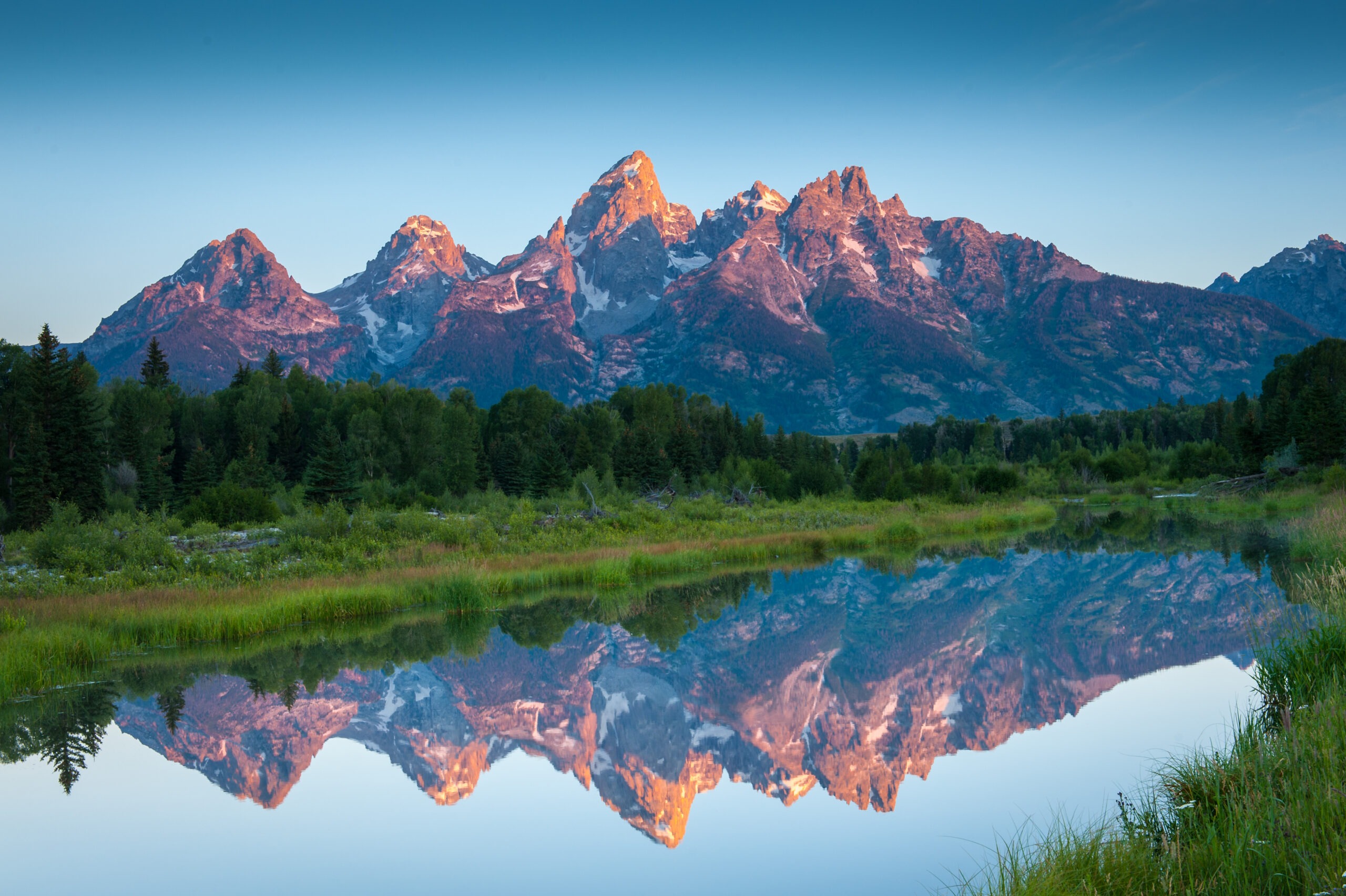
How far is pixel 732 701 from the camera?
642 inches

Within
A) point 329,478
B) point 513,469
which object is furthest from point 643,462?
point 329,478

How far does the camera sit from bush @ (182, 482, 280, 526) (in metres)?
40.8

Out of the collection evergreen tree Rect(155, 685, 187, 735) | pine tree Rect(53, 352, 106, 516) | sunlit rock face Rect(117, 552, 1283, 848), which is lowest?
sunlit rock face Rect(117, 552, 1283, 848)

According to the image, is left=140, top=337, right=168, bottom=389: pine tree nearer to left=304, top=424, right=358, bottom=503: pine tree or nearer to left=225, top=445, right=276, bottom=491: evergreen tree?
left=225, top=445, right=276, bottom=491: evergreen tree

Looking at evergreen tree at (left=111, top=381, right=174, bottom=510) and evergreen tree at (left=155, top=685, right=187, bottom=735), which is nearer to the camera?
Answer: evergreen tree at (left=155, top=685, right=187, bottom=735)

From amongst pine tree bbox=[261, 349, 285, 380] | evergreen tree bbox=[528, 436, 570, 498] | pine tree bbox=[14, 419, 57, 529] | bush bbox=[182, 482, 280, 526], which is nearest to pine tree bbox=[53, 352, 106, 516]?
pine tree bbox=[14, 419, 57, 529]

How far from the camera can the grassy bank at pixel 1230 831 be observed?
18.1 feet

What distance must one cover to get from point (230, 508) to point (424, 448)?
29481mm

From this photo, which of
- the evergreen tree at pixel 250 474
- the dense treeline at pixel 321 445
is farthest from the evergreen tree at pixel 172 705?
the evergreen tree at pixel 250 474

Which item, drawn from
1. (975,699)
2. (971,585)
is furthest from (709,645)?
(971,585)

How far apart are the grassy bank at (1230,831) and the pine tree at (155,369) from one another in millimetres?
85340

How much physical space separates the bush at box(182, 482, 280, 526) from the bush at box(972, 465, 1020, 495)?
49691 mm

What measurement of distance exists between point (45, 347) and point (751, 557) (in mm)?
37116

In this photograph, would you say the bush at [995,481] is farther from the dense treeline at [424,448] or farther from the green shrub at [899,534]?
the green shrub at [899,534]
